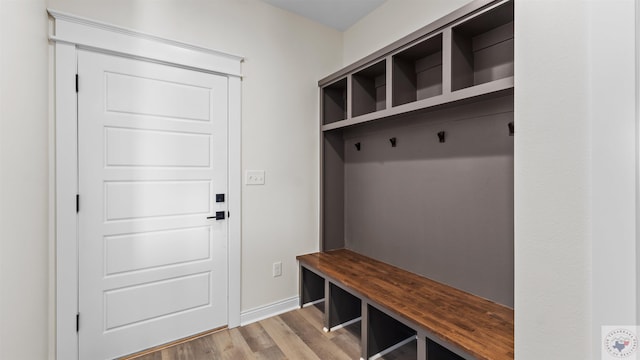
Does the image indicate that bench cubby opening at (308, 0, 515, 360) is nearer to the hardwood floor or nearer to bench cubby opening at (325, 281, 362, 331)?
bench cubby opening at (325, 281, 362, 331)

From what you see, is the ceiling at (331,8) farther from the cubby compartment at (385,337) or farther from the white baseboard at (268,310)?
the white baseboard at (268,310)

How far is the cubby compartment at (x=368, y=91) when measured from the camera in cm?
236

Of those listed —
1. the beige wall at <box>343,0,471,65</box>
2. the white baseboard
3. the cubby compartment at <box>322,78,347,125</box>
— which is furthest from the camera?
the cubby compartment at <box>322,78,347,125</box>

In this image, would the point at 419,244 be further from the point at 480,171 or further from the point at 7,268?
the point at 7,268

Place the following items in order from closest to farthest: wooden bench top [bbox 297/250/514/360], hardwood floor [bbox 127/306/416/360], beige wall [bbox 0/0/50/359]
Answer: beige wall [bbox 0/0/50/359] < wooden bench top [bbox 297/250/514/360] < hardwood floor [bbox 127/306/416/360]

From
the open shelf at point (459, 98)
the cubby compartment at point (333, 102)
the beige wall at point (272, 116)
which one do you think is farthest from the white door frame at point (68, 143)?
the open shelf at point (459, 98)

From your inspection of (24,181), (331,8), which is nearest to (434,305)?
(24,181)

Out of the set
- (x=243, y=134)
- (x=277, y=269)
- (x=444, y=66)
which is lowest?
(x=277, y=269)

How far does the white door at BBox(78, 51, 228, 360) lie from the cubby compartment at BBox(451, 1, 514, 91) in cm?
165

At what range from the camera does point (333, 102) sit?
107 inches

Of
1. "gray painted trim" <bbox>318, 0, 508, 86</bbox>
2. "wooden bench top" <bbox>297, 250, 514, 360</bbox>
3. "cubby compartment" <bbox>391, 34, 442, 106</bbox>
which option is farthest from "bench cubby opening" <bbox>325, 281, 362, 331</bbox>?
"gray painted trim" <bbox>318, 0, 508, 86</bbox>

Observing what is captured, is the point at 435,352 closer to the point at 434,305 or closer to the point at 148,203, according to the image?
the point at 434,305

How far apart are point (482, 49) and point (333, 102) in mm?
1333

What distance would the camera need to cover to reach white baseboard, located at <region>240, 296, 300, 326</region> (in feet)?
→ 7.48
